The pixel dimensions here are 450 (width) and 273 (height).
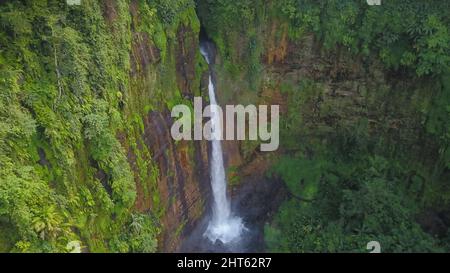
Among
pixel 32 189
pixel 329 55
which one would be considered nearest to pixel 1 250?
pixel 32 189

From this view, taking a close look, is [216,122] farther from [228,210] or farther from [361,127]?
[361,127]

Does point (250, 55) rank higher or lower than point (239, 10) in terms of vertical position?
lower

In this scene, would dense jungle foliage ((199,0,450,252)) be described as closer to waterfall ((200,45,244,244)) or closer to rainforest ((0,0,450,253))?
rainforest ((0,0,450,253))

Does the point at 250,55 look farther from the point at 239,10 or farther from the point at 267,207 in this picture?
the point at 267,207

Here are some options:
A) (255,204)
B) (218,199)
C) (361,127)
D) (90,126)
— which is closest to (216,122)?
(218,199)
